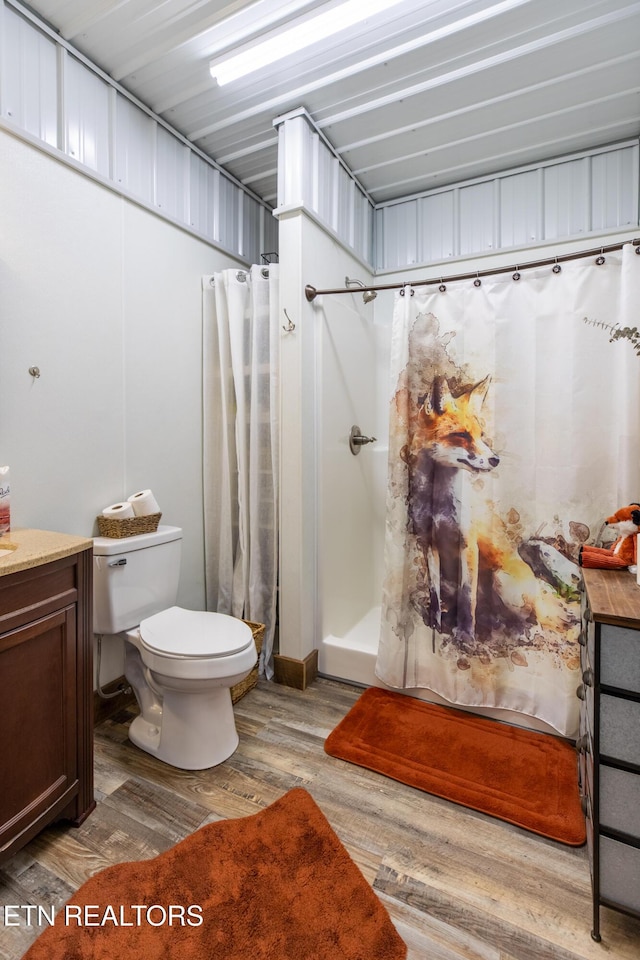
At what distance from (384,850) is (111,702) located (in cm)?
128

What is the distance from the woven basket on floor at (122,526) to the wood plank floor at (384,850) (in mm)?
817

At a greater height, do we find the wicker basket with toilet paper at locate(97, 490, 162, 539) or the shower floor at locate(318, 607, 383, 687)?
the wicker basket with toilet paper at locate(97, 490, 162, 539)

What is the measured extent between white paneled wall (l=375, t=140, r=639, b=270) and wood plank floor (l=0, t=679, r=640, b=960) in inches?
105

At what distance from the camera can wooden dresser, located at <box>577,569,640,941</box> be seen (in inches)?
42.3

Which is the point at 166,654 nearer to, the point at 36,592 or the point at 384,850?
the point at 36,592

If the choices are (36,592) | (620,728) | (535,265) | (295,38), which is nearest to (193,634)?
(36,592)

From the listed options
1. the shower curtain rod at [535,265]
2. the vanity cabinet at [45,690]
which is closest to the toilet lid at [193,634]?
the vanity cabinet at [45,690]

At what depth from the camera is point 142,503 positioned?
6.42 feet

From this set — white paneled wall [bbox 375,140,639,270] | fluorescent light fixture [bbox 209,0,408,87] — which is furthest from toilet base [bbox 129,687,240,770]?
white paneled wall [bbox 375,140,639,270]

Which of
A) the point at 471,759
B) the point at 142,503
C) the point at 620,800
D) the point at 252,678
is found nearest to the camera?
the point at 620,800

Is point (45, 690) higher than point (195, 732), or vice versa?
point (45, 690)

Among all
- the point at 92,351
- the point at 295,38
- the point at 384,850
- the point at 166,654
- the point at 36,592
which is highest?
the point at 295,38

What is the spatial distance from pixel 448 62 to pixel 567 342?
1.23 meters

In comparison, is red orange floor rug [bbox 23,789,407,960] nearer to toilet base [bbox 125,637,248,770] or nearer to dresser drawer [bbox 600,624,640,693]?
toilet base [bbox 125,637,248,770]
